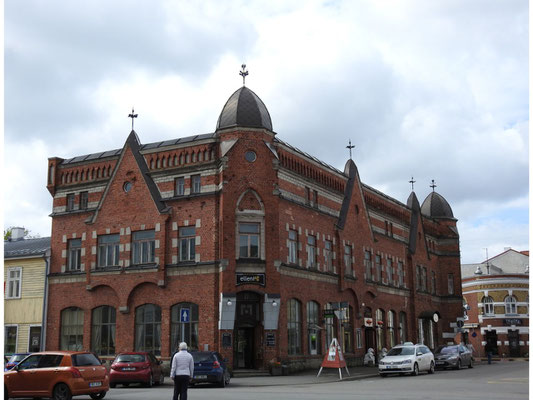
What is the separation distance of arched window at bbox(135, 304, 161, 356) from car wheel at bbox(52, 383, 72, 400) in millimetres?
17053

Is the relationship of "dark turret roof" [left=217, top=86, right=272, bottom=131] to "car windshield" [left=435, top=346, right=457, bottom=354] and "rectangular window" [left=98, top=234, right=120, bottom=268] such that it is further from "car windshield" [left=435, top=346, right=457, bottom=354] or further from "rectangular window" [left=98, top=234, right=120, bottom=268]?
"car windshield" [left=435, top=346, right=457, bottom=354]

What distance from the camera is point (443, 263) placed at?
63.7 m

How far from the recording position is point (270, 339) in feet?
114

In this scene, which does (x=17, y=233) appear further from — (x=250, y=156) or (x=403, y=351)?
(x=403, y=351)

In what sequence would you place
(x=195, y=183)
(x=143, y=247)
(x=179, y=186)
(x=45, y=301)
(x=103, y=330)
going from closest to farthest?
(x=195, y=183) < (x=179, y=186) < (x=143, y=247) < (x=103, y=330) < (x=45, y=301)

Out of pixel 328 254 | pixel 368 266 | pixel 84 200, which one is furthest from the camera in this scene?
pixel 368 266

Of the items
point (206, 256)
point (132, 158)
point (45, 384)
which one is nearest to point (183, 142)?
point (132, 158)

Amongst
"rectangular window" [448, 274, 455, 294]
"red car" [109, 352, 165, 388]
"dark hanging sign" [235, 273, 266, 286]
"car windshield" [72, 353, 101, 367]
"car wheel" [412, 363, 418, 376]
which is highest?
"rectangular window" [448, 274, 455, 294]

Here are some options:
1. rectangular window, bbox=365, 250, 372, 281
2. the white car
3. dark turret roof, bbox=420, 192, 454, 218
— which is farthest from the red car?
dark turret roof, bbox=420, 192, 454, 218

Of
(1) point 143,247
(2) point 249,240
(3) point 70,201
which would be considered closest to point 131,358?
(2) point 249,240

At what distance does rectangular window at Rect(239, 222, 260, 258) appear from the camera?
35.8 metres

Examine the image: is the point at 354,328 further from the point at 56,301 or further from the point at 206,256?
the point at 56,301

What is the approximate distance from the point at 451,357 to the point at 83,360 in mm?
27436

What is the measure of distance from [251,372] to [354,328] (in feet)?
41.4
